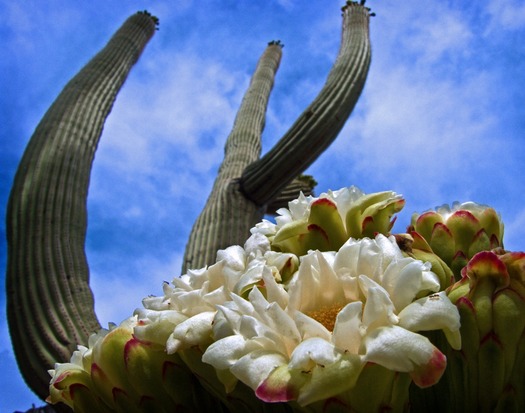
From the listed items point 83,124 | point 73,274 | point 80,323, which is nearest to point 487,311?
point 80,323

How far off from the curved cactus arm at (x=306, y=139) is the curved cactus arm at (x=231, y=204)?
2.9 inches

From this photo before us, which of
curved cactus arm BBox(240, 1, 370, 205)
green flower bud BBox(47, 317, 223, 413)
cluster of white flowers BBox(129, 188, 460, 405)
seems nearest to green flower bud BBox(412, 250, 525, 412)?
cluster of white flowers BBox(129, 188, 460, 405)

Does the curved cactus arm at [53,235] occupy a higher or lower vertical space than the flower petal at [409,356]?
higher

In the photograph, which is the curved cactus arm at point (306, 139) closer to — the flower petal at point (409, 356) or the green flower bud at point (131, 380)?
the green flower bud at point (131, 380)

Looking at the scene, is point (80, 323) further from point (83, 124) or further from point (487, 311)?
point (487, 311)

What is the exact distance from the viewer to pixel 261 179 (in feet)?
7.70

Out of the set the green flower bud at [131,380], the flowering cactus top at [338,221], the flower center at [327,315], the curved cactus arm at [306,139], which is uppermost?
the curved cactus arm at [306,139]

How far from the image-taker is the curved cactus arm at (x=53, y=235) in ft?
5.86

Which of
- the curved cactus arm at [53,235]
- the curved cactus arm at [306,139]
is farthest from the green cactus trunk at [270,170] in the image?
the curved cactus arm at [53,235]

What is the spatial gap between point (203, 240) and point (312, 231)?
5.69ft

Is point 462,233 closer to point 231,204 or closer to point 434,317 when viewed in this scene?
point 434,317

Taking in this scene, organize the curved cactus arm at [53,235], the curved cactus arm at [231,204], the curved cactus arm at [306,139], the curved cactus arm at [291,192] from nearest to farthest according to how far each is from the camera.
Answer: the curved cactus arm at [53,235] → the curved cactus arm at [231,204] → the curved cactus arm at [306,139] → the curved cactus arm at [291,192]

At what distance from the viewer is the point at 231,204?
7.65ft

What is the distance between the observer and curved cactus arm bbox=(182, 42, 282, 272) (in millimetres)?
2172
